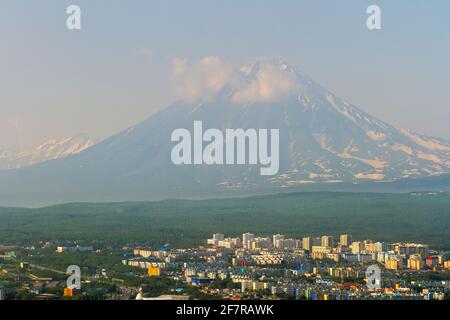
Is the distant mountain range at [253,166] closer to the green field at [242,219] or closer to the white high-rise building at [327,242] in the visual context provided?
the green field at [242,219]

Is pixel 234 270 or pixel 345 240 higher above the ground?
pixel 345 240

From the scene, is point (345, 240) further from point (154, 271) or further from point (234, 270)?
point (154, 271)

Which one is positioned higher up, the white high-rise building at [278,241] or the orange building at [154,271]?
the white high-rise building at [278,241]

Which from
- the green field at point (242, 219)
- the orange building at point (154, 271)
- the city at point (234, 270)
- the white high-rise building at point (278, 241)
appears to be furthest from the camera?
the green field at point (242, 219)


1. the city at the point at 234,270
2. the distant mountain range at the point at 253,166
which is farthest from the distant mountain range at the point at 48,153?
the city at the point at 234,270

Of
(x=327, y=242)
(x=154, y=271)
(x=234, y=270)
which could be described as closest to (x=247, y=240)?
(x=327, y=242)

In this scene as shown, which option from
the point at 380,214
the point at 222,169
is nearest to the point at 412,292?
the point at 380,214
